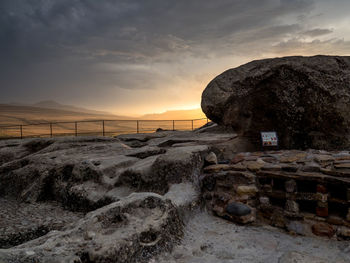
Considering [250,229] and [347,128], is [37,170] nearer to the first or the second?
[250,229]

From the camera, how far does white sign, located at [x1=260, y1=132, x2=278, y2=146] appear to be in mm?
5395

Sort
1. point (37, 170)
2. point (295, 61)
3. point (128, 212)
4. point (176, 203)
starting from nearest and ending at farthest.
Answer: point (128, 212) < point (176, 203) < point (295, 61) < point (37, 170)

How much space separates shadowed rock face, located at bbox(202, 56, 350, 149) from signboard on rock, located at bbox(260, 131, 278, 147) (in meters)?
0.26

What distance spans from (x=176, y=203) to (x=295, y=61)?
3.67 m

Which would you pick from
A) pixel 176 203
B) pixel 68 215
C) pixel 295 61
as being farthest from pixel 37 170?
pixel 295 61

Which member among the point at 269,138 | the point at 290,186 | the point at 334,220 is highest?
the point at 269,138

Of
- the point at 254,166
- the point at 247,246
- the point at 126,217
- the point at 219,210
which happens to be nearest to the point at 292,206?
the point at 254,166

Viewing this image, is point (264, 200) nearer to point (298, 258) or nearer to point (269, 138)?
point (298, 258)

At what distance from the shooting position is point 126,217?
304cm

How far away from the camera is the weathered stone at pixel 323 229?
3.47m

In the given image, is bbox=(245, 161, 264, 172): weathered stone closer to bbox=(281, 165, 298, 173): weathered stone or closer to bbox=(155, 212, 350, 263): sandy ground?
bbox=(281, 165, 298, 173): weathered stone

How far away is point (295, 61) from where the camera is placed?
212 inches

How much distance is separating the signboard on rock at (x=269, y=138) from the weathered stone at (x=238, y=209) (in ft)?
5.99

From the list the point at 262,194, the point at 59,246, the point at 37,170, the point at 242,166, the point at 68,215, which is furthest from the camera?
the point at 37,170
